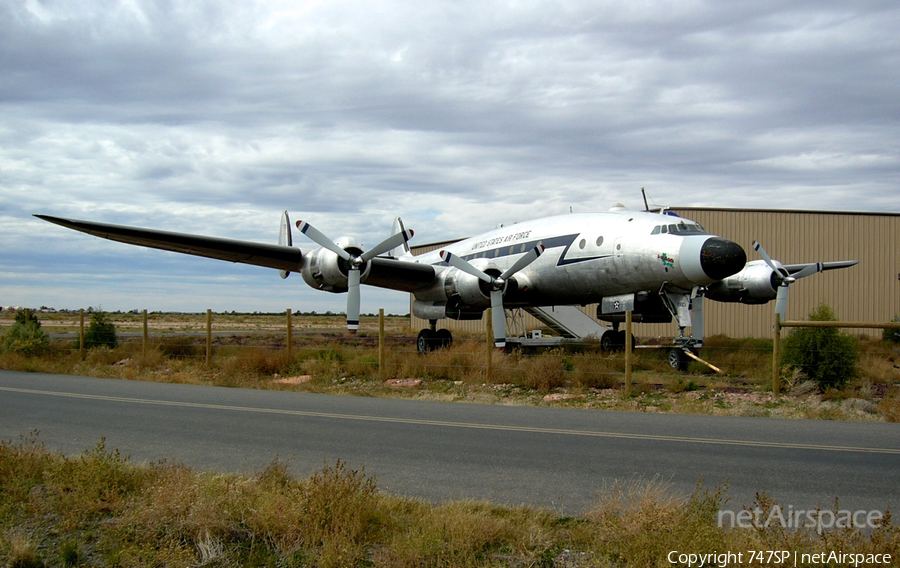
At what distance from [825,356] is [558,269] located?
7591mm

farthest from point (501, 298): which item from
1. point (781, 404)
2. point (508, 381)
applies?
point (781, 404)

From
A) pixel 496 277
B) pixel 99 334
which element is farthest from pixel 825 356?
pixel 99 334

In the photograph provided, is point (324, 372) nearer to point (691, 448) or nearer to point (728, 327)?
point (691, 448)

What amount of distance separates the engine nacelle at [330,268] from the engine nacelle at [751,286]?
10.9 metres

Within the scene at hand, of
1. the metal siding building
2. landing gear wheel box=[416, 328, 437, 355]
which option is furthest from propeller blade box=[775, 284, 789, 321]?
the metal siding building

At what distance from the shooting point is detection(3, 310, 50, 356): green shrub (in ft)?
78.3

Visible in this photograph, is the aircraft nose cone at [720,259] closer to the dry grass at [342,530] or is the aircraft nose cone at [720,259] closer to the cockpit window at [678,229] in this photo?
the cockpit window at [678,229]

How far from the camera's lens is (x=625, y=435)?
9.27 meters

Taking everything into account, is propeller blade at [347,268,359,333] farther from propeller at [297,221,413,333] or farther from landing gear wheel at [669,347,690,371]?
landing gear wheel at [669,347,690,371]

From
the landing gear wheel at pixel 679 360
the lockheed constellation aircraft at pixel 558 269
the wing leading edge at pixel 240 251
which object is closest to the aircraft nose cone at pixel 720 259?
the lockheed constellation aircraft at pixel 558 269

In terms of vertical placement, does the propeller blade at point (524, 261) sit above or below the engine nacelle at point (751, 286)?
above

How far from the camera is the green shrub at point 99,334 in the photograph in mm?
25484

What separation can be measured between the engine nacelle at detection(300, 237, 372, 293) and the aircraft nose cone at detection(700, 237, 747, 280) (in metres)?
8.79

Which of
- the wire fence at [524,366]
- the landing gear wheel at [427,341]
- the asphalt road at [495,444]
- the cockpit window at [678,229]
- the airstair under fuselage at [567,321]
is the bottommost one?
the asphalt road at [495,444]
